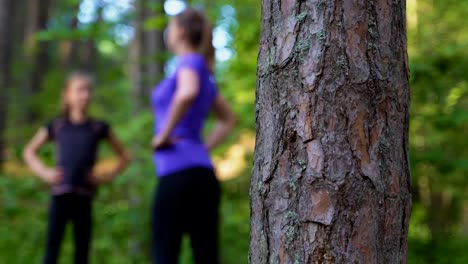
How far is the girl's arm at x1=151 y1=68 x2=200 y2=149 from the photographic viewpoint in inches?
124

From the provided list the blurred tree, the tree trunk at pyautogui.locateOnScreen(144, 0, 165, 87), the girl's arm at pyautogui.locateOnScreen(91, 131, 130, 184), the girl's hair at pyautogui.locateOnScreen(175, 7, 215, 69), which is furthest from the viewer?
Answer: the tree trunk at pyautogui.locateOnScreen(144, 0, 165, 87)

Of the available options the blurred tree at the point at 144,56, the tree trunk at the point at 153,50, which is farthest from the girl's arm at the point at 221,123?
the tree trunk at the point at 153,50

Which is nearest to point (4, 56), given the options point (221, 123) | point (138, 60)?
point (138, 60)

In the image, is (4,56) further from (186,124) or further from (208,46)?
(186,124)

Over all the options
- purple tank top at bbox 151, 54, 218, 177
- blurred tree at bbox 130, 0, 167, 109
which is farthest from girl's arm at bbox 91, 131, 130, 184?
blurred tree at bbox 130, 0, 167, 109

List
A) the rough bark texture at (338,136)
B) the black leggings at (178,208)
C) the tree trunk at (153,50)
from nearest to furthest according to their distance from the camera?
the rough bark texture at (338,136) → the black leggings at (178,208) → the tree trunk at (153,50)

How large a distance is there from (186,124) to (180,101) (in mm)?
141

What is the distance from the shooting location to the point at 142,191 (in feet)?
22.4

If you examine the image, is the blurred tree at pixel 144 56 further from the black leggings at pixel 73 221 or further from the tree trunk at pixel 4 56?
the tree trunk at pixel 4 56

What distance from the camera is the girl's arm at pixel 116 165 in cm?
472

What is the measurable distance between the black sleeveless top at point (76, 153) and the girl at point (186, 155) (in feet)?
4.95

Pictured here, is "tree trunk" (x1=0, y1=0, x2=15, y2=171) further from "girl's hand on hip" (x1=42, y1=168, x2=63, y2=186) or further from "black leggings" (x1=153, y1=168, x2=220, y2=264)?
"black leggings" (x1=153, y1=168, x2=220, y2=264)

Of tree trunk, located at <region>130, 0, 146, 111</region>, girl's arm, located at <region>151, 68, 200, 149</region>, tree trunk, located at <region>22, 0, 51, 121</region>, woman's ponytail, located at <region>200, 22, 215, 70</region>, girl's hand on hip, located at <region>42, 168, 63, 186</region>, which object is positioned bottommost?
girl's hand on hip, located at <region>42, 168, 63, 186</region>

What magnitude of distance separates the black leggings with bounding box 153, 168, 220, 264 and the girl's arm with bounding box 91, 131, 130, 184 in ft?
5.46
